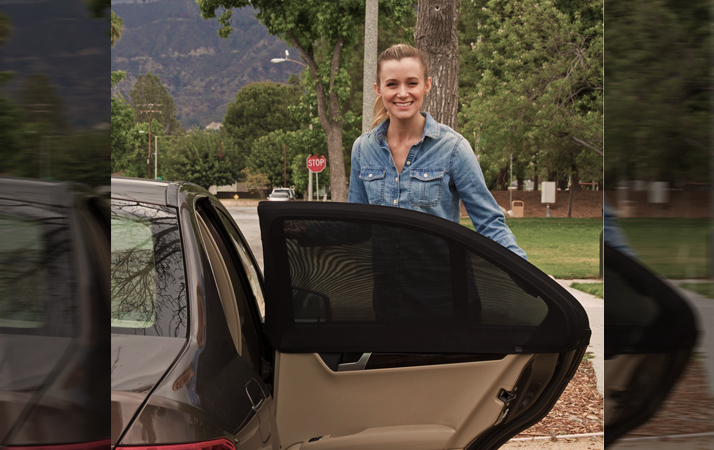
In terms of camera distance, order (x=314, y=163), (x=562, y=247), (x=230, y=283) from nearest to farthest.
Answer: (x=230, y=283) < (x=562, y=247) < (x=314, y=163)

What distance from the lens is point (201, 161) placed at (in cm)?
7294

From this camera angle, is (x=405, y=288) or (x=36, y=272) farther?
(x=405, y=288)

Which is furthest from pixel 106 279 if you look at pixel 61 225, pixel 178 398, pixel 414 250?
pixel 414 250

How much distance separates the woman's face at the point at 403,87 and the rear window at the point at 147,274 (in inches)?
41.4

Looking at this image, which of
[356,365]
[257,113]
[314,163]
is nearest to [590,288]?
[356,365]

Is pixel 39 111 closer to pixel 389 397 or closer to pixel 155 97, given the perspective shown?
pixel 389 397

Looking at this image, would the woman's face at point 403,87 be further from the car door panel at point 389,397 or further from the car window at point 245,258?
the car door panel at point 389,397

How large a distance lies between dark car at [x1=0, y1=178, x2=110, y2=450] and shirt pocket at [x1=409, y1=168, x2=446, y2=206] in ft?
6.76

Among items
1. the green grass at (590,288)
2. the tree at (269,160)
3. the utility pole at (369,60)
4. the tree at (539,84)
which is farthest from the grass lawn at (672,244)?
the tree at (269,160)

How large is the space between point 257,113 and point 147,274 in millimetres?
93031

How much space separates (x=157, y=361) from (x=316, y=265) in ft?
1.82

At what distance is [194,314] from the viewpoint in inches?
68.1

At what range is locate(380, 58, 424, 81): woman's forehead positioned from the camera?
105 inches

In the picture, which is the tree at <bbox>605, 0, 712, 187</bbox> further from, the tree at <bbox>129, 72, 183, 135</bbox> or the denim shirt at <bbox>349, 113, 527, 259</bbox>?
the tree at <bbox>129, 72, 183, 135</bbox>
